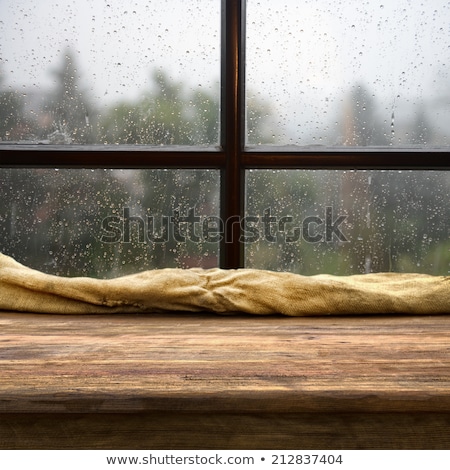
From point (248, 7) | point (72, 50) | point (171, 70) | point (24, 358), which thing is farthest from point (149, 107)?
point (24, 358)

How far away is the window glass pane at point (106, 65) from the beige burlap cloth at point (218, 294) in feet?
1.82

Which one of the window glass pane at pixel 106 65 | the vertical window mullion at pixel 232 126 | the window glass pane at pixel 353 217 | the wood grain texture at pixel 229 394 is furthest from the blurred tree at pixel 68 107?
the wood grain texture at pixel 229 394

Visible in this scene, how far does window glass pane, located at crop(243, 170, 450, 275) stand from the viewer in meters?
1.60

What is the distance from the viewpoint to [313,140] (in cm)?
160

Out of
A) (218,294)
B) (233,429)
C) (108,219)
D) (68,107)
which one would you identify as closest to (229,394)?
(233,429)

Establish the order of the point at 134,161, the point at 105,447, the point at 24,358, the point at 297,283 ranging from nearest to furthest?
1. the point at 105,447
2. the point at 24,358
3. the point at 297,283
4. the point at 134,161

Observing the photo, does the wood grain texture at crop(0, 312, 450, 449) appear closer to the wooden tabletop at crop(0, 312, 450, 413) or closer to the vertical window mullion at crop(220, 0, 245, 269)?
the wooden tabletop at crop(0, 312, 450, 413)

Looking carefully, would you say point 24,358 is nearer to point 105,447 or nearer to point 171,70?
point 105,447

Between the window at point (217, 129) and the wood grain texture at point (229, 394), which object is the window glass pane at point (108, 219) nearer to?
the window at point (217, 129)

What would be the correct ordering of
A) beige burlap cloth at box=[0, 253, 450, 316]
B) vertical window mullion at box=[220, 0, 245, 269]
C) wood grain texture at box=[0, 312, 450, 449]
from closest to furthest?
wood grain texture at box=[0, 312, 450, 449] < beige burlap cloth at box=[0, 253, 450, 316] < vertical window mullion at box=[220, 0, 245, 269]

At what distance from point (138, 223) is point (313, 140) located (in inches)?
22.3

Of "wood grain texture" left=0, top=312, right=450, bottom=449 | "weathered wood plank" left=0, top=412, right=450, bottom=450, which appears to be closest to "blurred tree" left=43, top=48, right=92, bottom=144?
"wood grain texture" left=0, top=312, right=450, bottom=449

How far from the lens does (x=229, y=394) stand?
1.86 ft

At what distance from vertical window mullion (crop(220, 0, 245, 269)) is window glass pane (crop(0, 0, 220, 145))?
0.13ft
